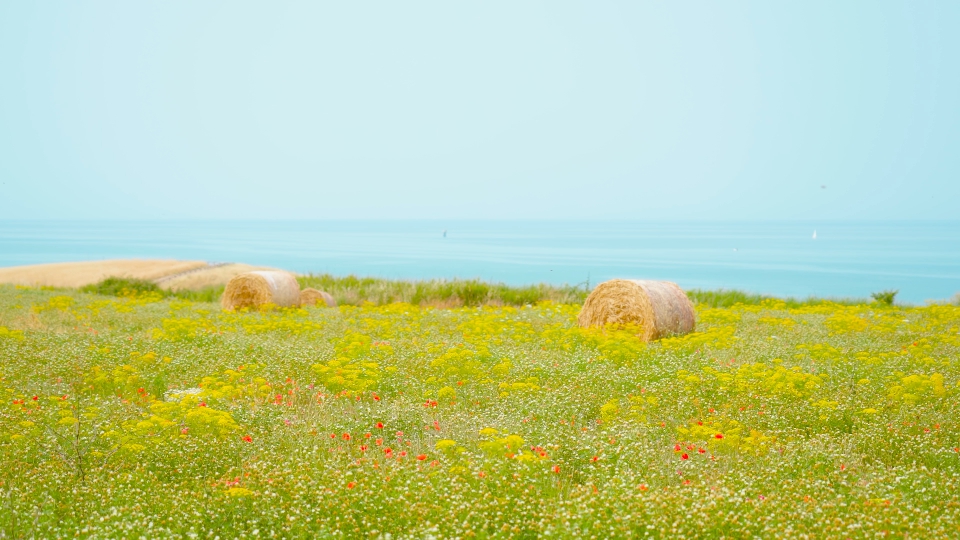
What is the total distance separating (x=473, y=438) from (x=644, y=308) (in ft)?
24.5

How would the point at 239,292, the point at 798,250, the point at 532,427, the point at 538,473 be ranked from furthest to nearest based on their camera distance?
the point at 798,250
the point at 239,292
the point at 532,427
the point at 538,473

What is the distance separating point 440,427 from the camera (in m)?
7.73

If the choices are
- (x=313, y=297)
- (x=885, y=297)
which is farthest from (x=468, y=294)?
(x=885, y=297)

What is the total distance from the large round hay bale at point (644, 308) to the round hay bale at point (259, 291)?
8.20 m

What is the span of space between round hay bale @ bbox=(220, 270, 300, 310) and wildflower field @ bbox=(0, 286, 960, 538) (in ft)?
19.7

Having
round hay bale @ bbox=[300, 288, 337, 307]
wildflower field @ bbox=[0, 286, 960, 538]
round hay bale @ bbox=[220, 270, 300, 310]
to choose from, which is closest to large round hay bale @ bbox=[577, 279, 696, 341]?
wildflower field @ bbox=[0, 286, 960, 538]

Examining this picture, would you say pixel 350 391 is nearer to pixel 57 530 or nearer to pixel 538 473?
pixel 538 473

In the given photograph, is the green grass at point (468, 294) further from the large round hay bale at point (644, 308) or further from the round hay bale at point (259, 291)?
the large round hay bale at point (644, 308)

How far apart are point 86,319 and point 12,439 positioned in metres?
10.0

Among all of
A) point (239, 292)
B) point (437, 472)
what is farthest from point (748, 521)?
point (239, 292)

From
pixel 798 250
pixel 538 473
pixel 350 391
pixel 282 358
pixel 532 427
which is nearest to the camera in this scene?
pixel 538 473

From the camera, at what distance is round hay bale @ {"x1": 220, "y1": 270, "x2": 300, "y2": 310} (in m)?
19.0

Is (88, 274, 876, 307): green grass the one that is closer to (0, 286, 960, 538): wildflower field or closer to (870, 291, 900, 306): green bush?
(870, 291, 900, 306): green bush

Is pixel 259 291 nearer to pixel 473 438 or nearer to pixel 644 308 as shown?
pixel 644 308
